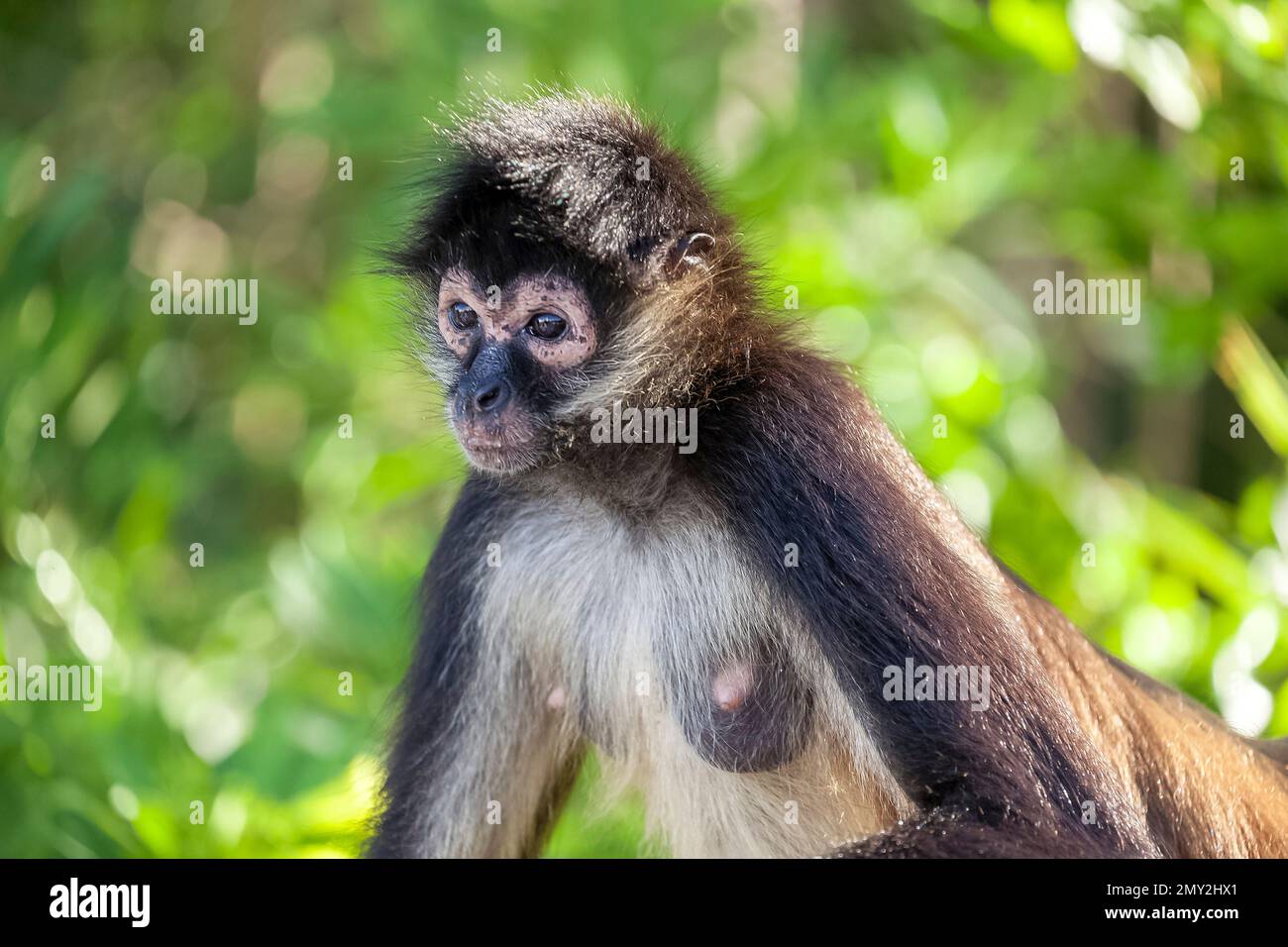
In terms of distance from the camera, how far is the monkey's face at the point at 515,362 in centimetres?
509

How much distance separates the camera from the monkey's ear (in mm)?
5363

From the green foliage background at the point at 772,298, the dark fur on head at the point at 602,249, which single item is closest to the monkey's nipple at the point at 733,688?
the dark fur on head at the point at 602,249

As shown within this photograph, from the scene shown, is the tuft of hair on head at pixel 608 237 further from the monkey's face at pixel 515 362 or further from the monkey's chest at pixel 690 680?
the monkey's chest at pixel 690 680

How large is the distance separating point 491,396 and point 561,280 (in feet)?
1.65

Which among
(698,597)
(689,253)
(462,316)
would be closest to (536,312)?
(462,316)

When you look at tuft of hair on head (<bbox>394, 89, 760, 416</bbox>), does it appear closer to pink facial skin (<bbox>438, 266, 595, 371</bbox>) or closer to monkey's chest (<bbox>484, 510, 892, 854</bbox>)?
pink facial skin (<bbox>438, 266, 595, 371</bbox>)

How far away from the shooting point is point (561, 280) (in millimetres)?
5176

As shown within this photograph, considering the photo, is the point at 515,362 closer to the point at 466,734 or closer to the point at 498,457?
the point at 498,457

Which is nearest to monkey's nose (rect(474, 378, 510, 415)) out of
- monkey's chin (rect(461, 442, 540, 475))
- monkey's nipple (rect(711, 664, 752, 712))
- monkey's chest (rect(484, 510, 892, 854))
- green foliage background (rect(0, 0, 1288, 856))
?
monkey's chin (rect(461, 442, 540, 475))

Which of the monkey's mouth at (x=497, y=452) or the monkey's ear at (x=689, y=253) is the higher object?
the monkey's ear at (x=689, y=253)
